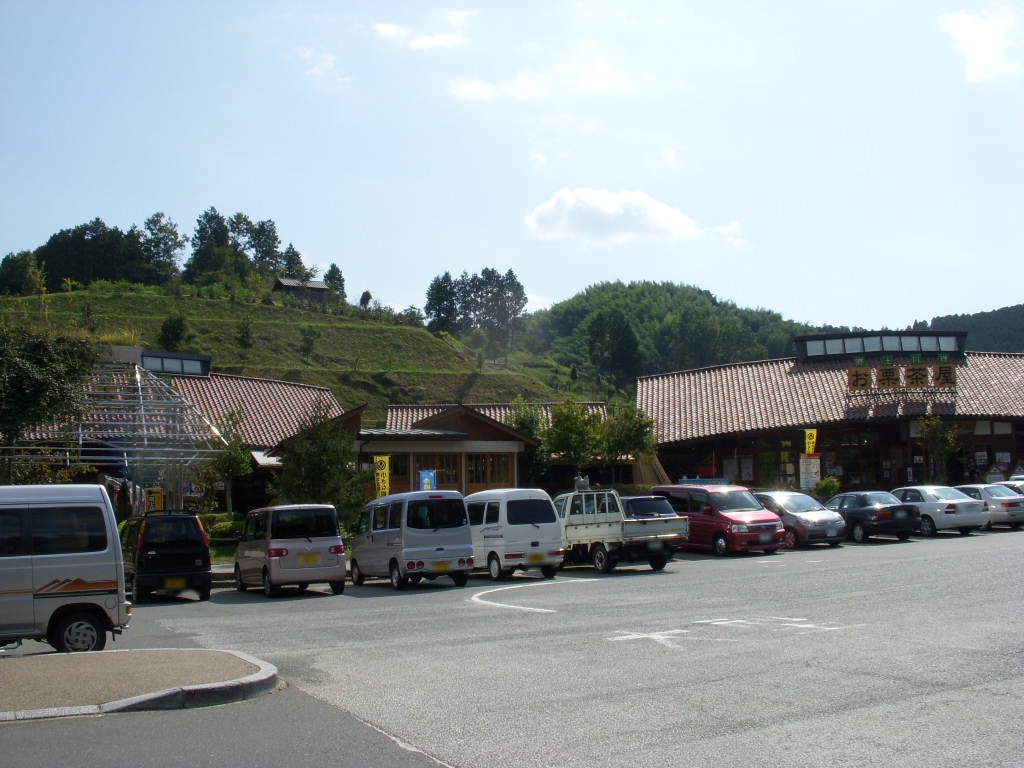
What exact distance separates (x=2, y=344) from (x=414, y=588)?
10.5 meters

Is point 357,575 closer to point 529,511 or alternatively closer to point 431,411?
point 529,511

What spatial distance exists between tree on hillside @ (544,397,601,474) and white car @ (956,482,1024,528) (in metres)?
12.8

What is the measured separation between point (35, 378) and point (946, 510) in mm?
23994

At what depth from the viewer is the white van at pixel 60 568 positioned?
10867 millimetres

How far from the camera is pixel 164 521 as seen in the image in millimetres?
18688

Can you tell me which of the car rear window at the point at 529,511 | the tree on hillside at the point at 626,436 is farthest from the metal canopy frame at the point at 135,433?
the tree on hillside at the point at 626,436

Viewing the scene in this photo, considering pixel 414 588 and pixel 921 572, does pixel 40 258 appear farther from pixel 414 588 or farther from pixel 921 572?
pixel 921 572

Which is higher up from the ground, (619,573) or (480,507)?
(480,507)

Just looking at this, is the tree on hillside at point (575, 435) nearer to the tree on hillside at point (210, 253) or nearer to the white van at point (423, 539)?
A: the white van at point (423, 539)

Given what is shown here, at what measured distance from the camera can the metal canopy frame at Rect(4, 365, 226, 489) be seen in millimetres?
25984

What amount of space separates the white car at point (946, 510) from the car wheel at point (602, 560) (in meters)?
11.1

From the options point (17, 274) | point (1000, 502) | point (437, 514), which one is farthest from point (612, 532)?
point (17, 274)

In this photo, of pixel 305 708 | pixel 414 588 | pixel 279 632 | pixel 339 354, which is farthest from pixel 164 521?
pixel 339 354

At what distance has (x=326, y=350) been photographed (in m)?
84.5
